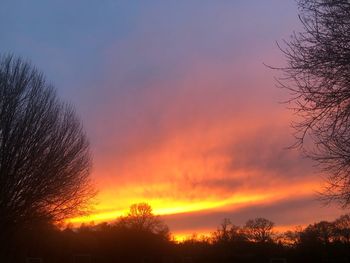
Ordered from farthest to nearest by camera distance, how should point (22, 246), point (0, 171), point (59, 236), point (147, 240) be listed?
point (147, 240)
point (59, 236)
point (22, 246)
point (0, 171)

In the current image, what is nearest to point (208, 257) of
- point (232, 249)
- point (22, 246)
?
point (232, 249)

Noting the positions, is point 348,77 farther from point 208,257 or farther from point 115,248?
point 115,248

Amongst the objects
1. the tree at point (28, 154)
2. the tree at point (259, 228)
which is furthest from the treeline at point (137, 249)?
the tree at point (259, 228)

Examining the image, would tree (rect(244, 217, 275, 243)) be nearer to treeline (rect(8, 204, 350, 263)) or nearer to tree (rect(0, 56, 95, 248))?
treeline (rect(8, 204, 350, 263))

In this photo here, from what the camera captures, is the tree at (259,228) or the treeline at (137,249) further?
the tree at (259,228)

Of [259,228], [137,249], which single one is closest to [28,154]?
[137,249]

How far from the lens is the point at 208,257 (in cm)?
4072

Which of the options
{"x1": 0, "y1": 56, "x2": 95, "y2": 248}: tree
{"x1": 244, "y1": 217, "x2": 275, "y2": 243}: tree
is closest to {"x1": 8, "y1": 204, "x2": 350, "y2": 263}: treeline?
{"x1": 0, "y1": 56, "x2": 95, "y2": 248}: tree

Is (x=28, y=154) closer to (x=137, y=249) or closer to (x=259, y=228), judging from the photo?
(x=137, y=249)

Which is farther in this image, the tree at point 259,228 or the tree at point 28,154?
the tree at point 259,228

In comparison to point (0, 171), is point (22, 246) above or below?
below

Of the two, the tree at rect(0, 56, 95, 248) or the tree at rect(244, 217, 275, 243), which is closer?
the tree at rect(0, 56, 95, 248)

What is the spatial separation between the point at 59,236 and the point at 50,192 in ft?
54.0

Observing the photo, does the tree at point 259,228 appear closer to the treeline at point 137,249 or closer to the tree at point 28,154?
the treeline at point 137,249
